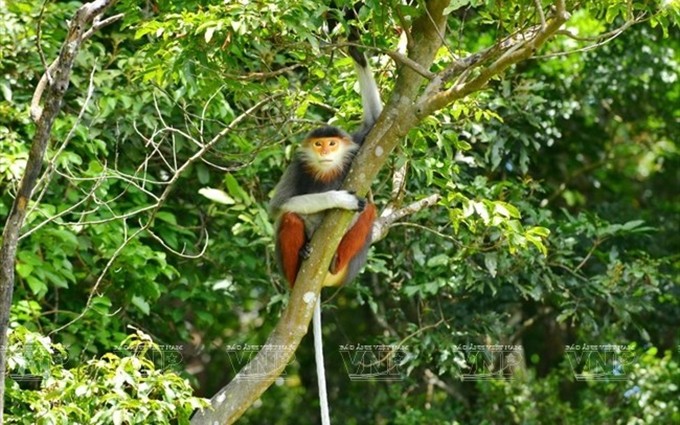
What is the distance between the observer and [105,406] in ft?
12.2

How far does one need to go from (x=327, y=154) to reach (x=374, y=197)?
120 centimetres

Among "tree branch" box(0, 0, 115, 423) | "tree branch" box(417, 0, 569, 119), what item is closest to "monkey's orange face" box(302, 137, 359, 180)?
"tree branch" box(417, 0, 569, 119)

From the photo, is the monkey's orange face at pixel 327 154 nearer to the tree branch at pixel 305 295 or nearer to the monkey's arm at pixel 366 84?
the monkey's arm at pixel 366 84

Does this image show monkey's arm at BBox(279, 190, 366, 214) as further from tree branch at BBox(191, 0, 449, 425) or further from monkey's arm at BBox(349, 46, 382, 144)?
monkey's arm at BBox(349, 46, 382, 144)

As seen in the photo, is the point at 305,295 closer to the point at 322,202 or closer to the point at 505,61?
the point at 322,202

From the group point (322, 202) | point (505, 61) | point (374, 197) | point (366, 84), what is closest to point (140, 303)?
point (374, 197)

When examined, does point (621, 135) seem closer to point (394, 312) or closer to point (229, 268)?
point (394, 312)

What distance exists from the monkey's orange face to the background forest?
0.41ft

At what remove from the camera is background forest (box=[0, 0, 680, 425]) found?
13.6 feet

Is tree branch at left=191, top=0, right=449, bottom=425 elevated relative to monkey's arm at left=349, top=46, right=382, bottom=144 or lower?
lower

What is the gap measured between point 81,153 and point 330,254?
2178 millimetres

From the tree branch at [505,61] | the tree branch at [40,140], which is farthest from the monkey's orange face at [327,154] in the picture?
the tree branch at [40,140]

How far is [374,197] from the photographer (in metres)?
6.05

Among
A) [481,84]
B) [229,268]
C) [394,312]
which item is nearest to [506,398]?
[394,312]
